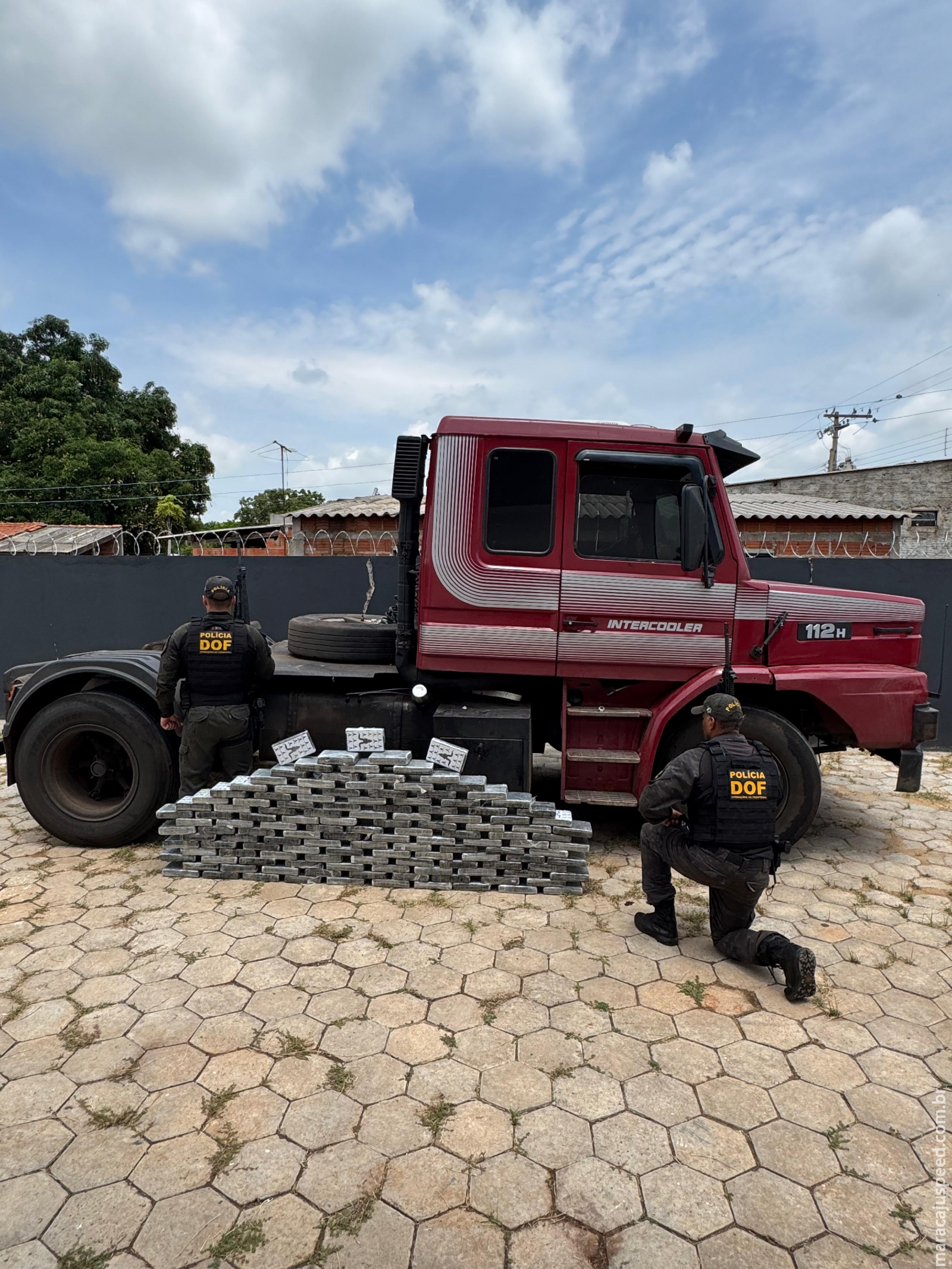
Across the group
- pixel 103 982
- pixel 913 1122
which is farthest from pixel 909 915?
pixel 103 982

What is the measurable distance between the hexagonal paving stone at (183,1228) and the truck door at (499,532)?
10.0 feet

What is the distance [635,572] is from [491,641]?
1038 mm

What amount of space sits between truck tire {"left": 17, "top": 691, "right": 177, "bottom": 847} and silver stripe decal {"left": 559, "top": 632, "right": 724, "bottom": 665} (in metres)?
2.89

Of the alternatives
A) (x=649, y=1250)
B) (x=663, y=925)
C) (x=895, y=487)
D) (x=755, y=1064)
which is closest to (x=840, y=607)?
(x=663, y=925)

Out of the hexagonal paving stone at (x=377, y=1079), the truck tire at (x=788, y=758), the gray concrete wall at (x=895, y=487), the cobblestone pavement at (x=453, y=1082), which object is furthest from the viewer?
the gray concrete wall at (x=895, y=487)

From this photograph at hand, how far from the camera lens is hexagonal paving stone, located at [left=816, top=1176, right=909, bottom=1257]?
201 cm

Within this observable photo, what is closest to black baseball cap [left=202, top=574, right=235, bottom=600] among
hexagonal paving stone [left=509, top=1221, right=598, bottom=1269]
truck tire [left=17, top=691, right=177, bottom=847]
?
truck tire [left=17, top=691, right=177, bottom=847]

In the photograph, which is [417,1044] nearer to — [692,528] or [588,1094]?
[588,1094]

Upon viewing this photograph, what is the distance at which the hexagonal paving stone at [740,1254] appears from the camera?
1924mm

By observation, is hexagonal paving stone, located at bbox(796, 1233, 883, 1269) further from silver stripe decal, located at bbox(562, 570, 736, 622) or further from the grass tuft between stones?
silver stripe decal, located at bbox(562, 570, 736, 622)

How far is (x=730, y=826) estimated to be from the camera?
3.22 metres

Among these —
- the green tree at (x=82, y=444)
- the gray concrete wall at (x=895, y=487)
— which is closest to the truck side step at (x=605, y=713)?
the gray concrete wall at (x=895, y=487)

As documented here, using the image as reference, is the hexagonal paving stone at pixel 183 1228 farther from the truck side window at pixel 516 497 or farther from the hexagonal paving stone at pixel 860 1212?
the truck side window at pixel 516 497

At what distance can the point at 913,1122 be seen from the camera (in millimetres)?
2449
